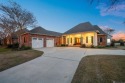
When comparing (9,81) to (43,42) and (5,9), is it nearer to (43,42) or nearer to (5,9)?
(5,9)

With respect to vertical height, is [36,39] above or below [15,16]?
below

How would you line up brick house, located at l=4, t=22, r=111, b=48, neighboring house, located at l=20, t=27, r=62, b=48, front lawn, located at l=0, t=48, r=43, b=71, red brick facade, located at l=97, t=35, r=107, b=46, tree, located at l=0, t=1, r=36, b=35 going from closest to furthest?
front lawn, located at l=0, t=48, r=43, b=71
tree, located at l=0, t=1, r=36, b=35
neighboring house, located at l=20, t=27, r=62, b=48
brick house, located at l=4, t=22, r=111, b=48
red brick facade, located at l=97, t=35, r=107, b=46

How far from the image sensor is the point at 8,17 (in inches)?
648

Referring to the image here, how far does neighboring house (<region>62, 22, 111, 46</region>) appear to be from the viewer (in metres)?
20.8

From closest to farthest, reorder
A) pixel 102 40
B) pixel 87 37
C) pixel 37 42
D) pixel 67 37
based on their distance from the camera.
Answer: pixel 37 42 < pixel 87 37 < pixel 102 40 < pixel 67 37

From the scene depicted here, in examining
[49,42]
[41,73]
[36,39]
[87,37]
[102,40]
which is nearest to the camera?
[41,73]

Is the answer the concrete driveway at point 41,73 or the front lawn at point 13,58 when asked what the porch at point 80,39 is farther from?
the concrete driveway at point 41,73

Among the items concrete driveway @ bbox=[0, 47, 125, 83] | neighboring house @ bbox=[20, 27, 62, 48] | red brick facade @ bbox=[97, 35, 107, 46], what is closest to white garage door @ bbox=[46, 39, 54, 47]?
neighboring house @ bbox=[20, 27, 62, 48]

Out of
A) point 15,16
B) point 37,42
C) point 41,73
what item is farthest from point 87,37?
point 41,73

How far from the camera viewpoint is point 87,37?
22.0 metres

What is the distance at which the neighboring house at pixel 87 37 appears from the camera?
20.8m

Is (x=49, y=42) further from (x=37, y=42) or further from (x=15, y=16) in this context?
(x=15, y=16)

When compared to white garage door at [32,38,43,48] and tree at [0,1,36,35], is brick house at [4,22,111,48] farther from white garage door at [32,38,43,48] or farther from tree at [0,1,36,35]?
tree at [0,1,36,35]

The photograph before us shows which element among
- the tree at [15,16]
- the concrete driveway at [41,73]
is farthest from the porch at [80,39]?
the concrete driveway at [41,73]
